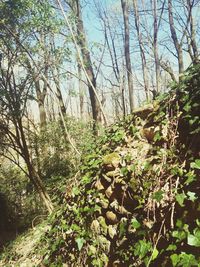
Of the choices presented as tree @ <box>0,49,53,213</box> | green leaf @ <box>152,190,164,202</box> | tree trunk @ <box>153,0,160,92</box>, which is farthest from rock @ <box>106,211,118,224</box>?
tree trunk @ <box>153,0,160,92</box>

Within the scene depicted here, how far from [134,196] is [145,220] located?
283 mm

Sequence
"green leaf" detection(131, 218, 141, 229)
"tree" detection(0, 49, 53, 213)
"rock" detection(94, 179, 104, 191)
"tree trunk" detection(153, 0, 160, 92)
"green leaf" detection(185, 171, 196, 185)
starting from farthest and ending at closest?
"tree trunk" detection(153, 0, 160, 92) < "tree" detection(0, 49, 53, 213) < "rock" detection(94, 179, 104, 191) < "green leaf" detection(131, 218, 141, 229) < "green leaf" detection(185, 171, 196, 185)

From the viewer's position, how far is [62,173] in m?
9.85

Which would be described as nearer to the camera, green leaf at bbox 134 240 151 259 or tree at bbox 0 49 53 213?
green leaf at bbox 134 240 151 259

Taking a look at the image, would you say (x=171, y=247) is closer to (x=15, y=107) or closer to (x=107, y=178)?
(x=107, y=178)

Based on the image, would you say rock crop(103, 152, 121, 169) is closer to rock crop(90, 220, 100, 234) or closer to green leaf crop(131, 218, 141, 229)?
rock crop(90, 220, 100, 234)

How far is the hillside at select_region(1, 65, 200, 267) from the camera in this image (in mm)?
2654

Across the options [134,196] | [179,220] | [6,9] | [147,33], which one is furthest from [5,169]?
[147,33]

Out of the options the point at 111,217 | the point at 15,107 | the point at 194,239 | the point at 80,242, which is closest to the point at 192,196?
the point at 194,239

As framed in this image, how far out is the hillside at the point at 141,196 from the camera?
2654 millimetres

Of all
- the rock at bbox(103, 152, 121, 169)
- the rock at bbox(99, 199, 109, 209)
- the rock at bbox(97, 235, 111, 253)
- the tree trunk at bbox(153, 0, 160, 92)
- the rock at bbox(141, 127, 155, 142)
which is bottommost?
the rock at bbox(97, 235, 111, 253)

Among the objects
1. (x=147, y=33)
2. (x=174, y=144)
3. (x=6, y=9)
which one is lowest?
(x=174, y=144)

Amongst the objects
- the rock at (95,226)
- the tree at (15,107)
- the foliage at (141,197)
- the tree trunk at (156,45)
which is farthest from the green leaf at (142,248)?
the tree trunk at (156,45)

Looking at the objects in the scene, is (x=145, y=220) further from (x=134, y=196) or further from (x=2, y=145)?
(x=2, y=145)
